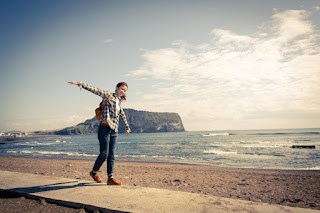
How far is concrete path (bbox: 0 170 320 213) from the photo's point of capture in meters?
2.84

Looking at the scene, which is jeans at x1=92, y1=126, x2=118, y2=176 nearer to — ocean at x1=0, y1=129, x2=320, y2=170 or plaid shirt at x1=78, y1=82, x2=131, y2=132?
plaid shirt at x1=78, y1=82, x2=131, y2=132

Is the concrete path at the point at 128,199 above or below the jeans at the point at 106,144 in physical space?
below

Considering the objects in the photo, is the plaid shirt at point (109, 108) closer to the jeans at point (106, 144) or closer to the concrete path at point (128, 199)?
the jeans at point (106, 144)

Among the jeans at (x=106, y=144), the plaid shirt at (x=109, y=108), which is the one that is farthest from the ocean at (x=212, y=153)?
the plaid shirt at (x=109, y=108)

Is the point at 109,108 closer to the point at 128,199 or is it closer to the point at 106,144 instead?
the point at 106,144

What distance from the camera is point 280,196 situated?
5.30 m

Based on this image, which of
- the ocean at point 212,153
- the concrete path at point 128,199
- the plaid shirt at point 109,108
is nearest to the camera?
the concrete path at point 128,199

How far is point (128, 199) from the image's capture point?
131 inches

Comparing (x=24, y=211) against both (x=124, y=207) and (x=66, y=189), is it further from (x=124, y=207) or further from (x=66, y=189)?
(x=124, y=207)

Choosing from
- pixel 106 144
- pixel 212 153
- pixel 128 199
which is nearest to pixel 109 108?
pixel 106 144

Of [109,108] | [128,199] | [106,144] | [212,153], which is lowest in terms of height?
[212,153]

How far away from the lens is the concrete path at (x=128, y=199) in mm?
2844

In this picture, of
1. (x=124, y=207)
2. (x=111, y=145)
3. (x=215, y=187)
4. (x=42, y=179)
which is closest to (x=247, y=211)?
(x=124, y=207)

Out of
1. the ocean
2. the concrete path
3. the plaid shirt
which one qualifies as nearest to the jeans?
the plaid shirt
